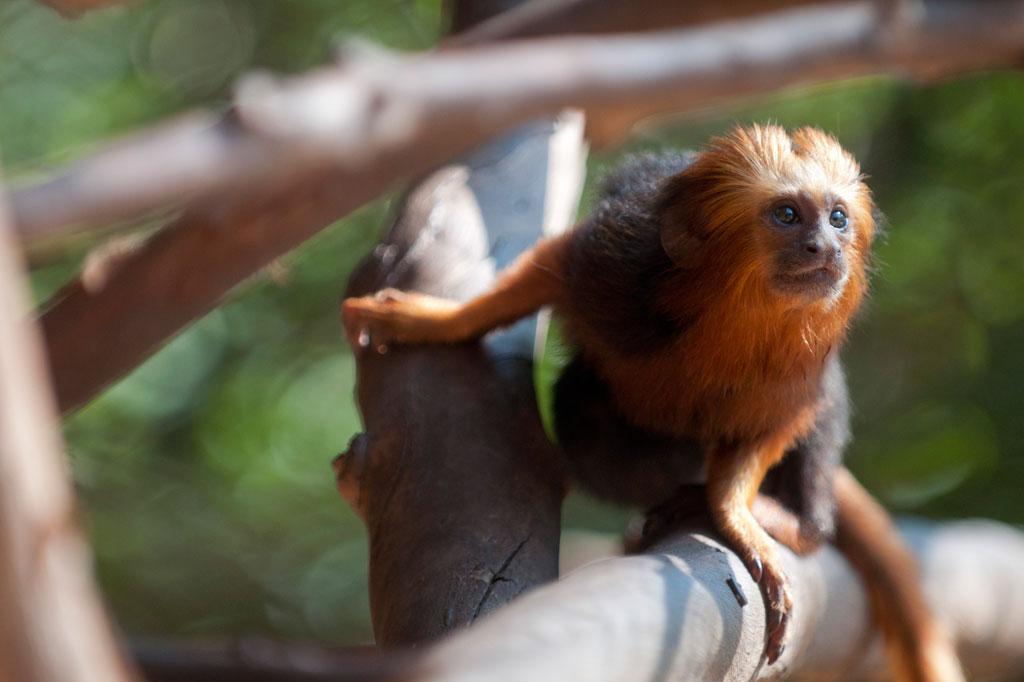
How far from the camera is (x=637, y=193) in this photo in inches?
95.6

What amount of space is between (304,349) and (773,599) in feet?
12.3

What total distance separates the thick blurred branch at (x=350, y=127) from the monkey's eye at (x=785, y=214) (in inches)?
14.6

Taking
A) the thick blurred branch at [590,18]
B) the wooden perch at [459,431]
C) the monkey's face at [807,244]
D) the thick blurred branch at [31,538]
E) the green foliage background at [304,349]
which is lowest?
the green foliage background at [304,349]

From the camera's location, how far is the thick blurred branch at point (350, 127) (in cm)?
87

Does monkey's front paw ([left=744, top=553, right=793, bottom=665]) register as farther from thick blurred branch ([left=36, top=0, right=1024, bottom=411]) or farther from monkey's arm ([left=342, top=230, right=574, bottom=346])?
thick blurred branch ([left=36, top=0, right=1024, bottom=411])

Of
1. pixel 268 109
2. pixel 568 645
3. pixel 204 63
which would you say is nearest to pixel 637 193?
pixel 568 645

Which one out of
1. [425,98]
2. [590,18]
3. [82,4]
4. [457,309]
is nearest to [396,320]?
[457,309]

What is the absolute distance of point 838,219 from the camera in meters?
2.28

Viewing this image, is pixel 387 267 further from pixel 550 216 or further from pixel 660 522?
pixel 660 522

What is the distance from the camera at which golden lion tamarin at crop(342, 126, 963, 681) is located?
228 centimetres

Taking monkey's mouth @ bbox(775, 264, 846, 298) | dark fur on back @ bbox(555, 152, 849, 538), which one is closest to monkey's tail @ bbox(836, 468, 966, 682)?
dark fur on back @ bbox(555, 152, 849, 538)

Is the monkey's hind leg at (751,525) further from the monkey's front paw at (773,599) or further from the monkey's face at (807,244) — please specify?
the monkey's face at (807,244)

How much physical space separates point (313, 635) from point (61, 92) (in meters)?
2.65

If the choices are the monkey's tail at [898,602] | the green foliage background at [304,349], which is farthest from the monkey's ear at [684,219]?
the green foliage background at [304,349]
